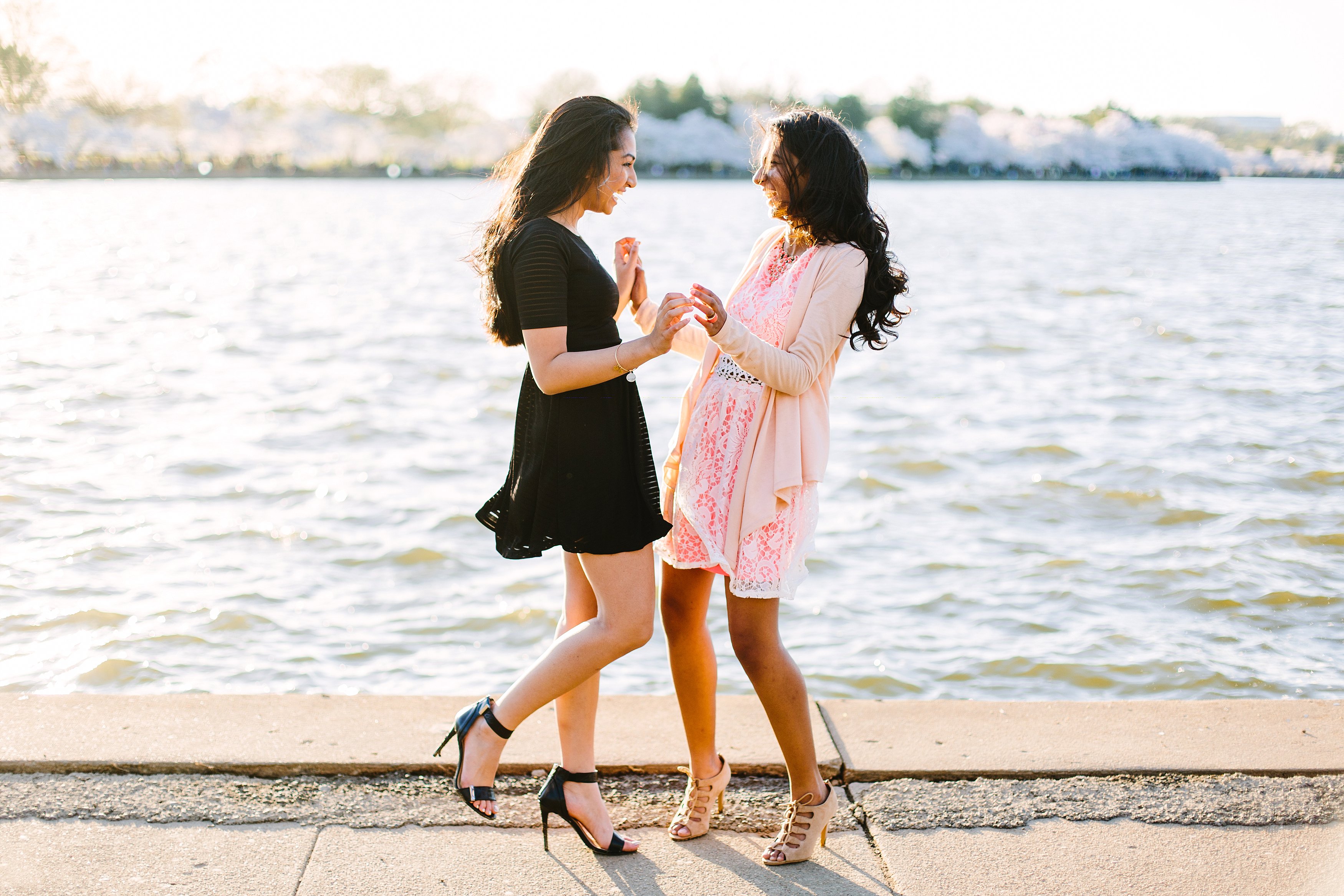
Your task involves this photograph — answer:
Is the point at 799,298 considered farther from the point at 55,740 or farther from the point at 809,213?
the point at 55,740

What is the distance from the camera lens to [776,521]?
2906 millimetres

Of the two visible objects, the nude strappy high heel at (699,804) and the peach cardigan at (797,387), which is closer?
the peach cardigan at (797,387)

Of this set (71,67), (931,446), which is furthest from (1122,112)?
(931,446)

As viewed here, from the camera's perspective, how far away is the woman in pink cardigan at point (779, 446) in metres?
2.83

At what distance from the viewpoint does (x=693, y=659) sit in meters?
3.04

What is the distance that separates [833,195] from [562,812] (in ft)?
5.66

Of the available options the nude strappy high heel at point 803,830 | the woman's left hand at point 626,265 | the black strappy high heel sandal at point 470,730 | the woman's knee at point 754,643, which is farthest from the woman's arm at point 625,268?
the nude strappy high heel at point 803,830

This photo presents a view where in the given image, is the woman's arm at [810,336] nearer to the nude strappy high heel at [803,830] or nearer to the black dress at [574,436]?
the black dress at [574,436]

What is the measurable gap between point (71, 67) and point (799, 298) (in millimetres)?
112820

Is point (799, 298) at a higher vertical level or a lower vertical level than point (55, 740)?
higher

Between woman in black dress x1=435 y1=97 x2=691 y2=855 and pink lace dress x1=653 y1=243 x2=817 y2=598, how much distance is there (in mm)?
111

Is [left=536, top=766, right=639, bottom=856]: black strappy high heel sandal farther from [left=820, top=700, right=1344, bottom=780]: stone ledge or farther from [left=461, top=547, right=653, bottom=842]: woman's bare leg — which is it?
[left=820, top=700, right=1344, bottom=780]: stone ledge

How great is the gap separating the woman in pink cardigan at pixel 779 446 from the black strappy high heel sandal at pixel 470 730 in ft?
1.63

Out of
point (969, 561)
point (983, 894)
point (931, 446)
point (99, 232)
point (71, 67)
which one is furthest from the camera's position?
point (71, 67)
